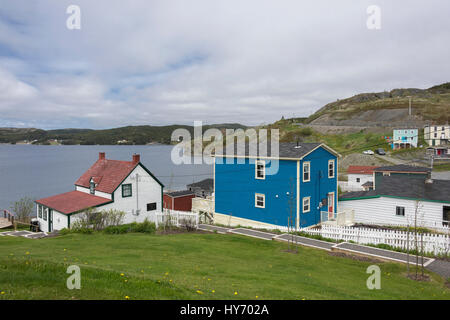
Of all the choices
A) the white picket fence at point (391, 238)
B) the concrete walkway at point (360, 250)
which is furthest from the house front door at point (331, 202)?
the concrete walkway at point (360, 250)

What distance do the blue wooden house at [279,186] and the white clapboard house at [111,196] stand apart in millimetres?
7137

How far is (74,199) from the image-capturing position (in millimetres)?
30062

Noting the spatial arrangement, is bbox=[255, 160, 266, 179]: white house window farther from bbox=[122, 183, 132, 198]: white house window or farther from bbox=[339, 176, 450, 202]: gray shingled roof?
bbox=[122, 183, 132, 198]: white house window

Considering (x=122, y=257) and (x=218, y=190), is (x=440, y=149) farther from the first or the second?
(x=122, y=257)

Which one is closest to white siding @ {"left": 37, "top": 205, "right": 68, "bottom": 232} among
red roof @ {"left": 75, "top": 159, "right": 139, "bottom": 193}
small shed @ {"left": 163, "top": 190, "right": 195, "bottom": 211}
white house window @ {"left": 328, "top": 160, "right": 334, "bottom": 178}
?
red roof @ {"left": 75, "top": 159, "right": 139, "bottom": 193}

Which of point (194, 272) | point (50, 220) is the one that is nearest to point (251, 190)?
point (194, 272)

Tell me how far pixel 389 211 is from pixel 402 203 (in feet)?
4.25

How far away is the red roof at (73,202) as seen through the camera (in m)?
27.1

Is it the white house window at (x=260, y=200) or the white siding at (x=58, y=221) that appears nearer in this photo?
the white house window at (x=260, y=200)

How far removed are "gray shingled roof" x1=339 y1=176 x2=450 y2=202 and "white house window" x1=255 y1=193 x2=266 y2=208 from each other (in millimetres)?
9036

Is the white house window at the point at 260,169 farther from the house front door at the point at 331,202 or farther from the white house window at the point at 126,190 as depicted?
the white house window at the point at 126,190

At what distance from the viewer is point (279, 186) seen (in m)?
25.2

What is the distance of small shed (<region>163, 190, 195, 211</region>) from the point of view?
3756cm

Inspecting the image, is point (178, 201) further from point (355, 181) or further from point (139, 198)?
point (355, 181)
